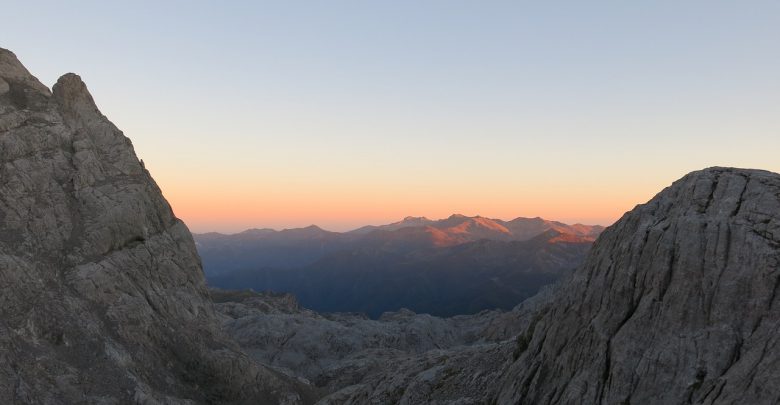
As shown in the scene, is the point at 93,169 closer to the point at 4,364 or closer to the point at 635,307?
the point at 4,364

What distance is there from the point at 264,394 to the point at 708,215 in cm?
5935

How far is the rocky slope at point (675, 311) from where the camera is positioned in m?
22.5

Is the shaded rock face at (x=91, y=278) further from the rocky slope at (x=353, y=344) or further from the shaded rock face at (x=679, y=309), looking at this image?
the shaded rock face at (x=679, y=309)

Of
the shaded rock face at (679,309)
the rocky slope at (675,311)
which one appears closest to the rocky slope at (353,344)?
the rocky slope at (675,311)

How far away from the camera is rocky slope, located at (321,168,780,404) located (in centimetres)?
2245

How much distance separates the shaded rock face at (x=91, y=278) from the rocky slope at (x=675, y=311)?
41329 millimetres

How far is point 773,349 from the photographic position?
21.0m

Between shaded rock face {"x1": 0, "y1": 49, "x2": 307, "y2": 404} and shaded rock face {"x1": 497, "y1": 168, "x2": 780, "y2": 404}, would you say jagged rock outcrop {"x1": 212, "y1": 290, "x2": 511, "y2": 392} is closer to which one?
shaded rock face {"x1": 0, "y1": 49, "x2": 307, "y2": 404}

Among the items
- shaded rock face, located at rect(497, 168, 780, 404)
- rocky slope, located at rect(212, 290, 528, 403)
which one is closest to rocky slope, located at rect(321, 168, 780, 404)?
shaded rock face, located at rect(497, 168, 780, 404)

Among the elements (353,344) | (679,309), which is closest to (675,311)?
(679,309)

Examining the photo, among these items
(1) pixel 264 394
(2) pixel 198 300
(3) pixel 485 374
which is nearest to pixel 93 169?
(2) pixel 198 300

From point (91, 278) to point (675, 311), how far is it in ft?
200

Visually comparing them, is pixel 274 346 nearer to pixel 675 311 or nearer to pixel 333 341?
pixel 333 341

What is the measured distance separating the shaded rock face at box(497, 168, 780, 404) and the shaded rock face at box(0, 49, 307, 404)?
4225cm
